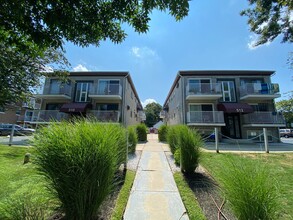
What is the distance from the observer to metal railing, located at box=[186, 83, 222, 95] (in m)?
17.3

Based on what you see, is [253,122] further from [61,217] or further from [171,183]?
[61,217]

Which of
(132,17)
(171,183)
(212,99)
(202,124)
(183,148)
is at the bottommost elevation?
(171,183)

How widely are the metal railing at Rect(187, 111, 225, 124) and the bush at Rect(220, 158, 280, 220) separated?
1485cm

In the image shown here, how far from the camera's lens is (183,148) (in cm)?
549

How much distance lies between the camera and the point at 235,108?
16.6 m

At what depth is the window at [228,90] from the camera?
1836 centimetres

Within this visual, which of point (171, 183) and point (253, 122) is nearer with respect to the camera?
point (171, 183)

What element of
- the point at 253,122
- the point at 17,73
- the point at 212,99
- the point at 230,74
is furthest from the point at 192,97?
the point at 17,73

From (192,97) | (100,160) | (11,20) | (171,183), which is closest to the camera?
(100,160)

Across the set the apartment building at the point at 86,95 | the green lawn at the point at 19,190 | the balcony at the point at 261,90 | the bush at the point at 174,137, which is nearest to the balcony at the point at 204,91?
the balcony at the point at 261,90

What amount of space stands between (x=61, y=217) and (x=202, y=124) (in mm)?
15608

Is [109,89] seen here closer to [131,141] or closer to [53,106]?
[53,106]

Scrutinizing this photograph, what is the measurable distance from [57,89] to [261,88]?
2288cm

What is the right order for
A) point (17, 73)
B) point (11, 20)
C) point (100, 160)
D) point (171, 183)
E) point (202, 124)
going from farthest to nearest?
1. point (202, 124)
2. point (17, 73)
3. point (171, 183)
4. point (11, 20)
5. point (100, 160)
